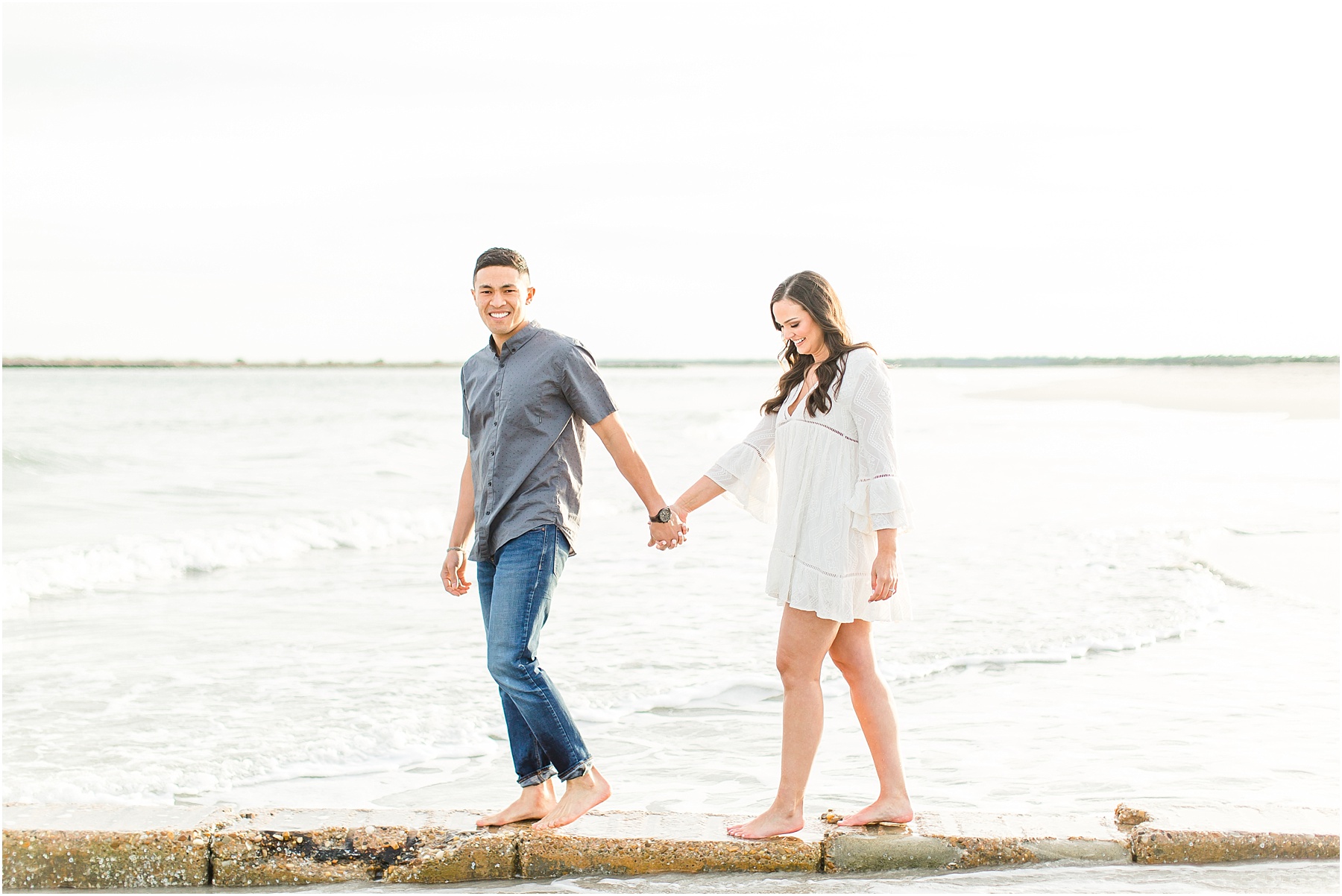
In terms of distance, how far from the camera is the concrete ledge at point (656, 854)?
3.42 m

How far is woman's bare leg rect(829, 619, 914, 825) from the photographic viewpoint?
365cm

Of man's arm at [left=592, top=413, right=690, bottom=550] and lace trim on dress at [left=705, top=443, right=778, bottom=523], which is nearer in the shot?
man's arm at [left=592, top=413, right=690, bottom=550]

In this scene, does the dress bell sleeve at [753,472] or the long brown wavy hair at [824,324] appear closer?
the long brown wavy hair at [824,324]

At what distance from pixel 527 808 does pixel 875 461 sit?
1.67 metres

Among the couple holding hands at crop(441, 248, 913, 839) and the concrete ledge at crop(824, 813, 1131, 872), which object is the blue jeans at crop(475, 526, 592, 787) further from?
the concrete ledge at crop(824, 813, 1131, 872)

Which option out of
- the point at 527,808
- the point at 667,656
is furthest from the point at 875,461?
the point at 667,656

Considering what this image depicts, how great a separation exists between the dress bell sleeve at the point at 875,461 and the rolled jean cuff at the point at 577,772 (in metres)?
1.26

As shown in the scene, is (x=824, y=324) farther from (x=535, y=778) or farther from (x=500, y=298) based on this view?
(x=535, y=778)

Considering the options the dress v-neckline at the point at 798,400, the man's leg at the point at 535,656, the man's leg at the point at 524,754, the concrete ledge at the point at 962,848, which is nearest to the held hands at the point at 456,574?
the man's leg at the point at 524,754

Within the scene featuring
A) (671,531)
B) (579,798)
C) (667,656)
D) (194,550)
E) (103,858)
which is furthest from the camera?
(194,550)

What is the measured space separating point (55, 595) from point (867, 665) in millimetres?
9366

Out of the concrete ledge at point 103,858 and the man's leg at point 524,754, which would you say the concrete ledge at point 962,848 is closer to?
the man's leg at point 524,754

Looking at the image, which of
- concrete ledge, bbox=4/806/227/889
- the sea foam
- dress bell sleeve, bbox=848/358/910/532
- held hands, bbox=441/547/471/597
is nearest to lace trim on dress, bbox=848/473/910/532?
dress bell sleeve, bbox=848/358/910/532

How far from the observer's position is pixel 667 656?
7.51 meters
